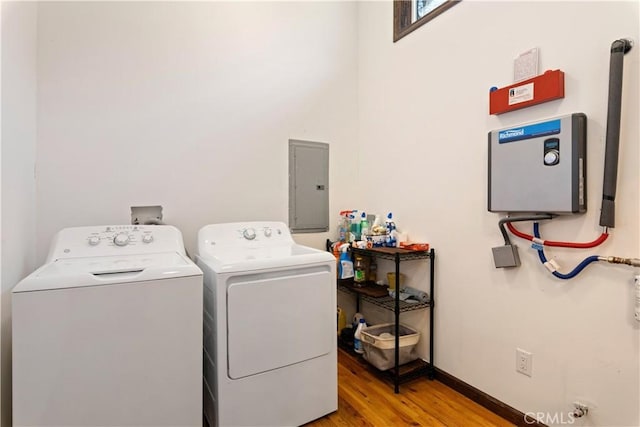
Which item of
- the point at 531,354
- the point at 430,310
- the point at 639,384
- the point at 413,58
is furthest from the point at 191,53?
the point at 639,384

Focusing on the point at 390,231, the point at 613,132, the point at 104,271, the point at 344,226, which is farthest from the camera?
the point at 344,226

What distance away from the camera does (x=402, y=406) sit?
1800 millimetres

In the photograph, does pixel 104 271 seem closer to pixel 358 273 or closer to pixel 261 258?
pixel 261 258

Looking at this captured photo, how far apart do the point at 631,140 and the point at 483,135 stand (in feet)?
2.03

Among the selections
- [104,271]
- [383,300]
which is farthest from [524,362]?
[104,271]

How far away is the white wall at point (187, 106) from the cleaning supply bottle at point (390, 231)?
1.59ft

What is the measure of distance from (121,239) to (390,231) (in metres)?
1.60

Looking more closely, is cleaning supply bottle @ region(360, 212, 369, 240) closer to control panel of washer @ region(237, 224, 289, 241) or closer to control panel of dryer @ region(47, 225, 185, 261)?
control panel of washer @ region(237, 224, 289, 241)

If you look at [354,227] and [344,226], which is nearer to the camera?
[354,227]

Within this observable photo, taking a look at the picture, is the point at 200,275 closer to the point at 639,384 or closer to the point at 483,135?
the point at 483,135

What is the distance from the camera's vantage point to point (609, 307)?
1325 mm

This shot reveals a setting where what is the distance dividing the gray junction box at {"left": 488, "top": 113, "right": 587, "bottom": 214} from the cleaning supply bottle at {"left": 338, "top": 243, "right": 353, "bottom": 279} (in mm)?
998

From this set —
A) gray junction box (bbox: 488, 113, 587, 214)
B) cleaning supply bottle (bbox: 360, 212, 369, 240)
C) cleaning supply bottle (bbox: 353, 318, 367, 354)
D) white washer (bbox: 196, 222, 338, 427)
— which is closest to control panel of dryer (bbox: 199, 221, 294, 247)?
white washer (bbox: 196, 222, 338, 427)

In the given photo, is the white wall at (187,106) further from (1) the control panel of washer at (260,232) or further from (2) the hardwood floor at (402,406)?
(2) the hardwood floor at (402,406)
